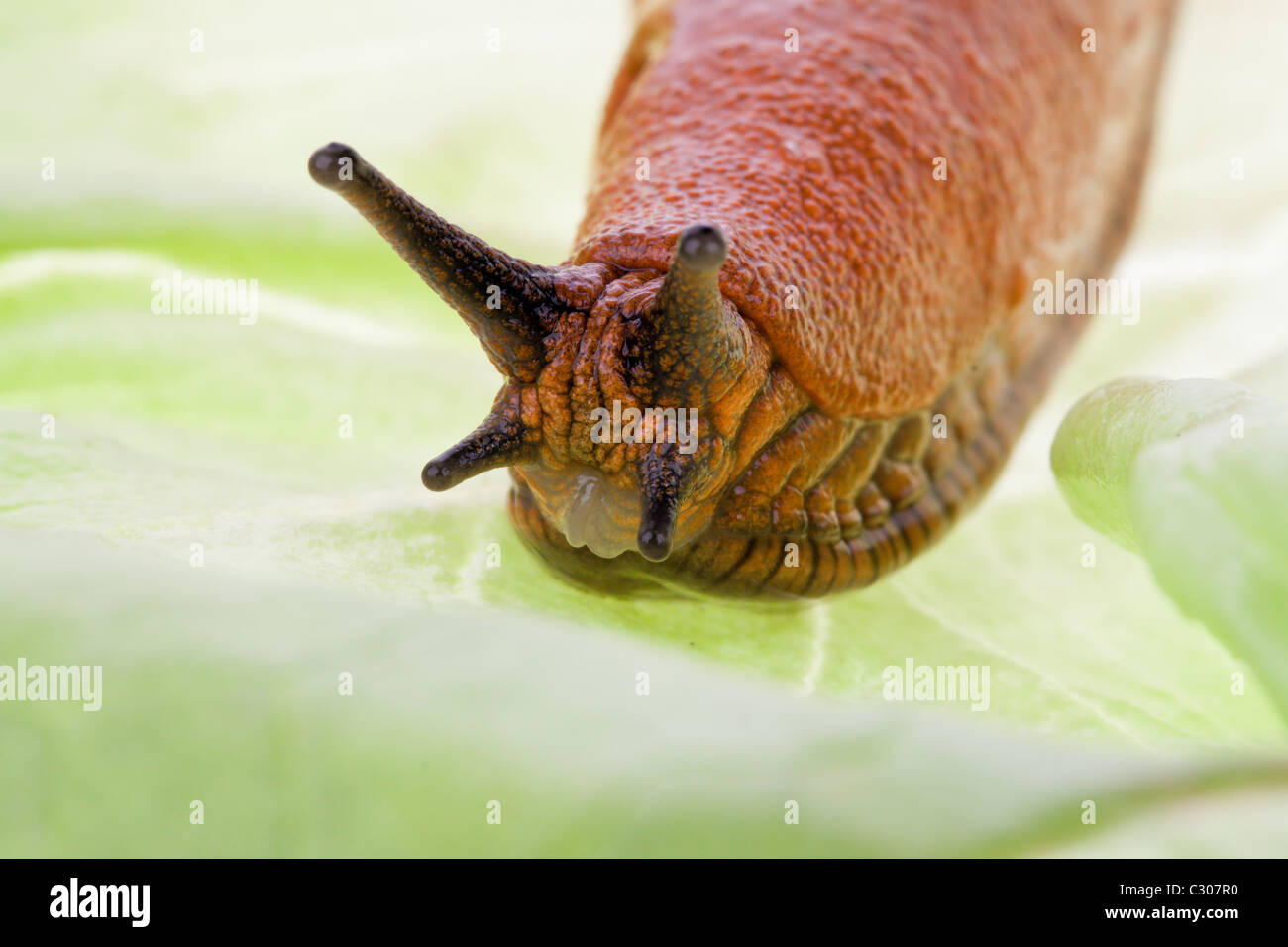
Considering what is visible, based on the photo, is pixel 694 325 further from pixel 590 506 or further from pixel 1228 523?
pixel 1228 523

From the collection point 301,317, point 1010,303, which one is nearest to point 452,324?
point 301,317

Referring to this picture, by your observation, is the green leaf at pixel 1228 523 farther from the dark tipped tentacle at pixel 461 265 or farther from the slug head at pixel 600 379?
the dark tipped tentacle at pixel 461 265

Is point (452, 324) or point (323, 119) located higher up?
point (323, 119)

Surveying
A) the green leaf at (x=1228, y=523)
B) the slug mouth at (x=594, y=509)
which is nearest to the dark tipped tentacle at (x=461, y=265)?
the slug mouth at (x=594, y=509)

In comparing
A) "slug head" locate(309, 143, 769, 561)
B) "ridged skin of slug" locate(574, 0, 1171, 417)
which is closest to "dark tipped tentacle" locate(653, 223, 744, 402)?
"slug head" locate(309, 143, 769, 561)

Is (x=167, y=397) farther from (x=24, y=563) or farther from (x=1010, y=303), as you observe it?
(x=1010, y=303)

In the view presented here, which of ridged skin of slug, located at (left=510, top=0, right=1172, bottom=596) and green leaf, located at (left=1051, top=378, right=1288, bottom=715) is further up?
ridged skin of slug, located at (left=510, top=0, right=1172, bottom=596)

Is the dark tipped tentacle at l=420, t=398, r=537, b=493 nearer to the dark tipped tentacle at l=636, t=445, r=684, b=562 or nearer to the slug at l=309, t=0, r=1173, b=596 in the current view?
the slug at l=309, t=0, r=1173, b=596
